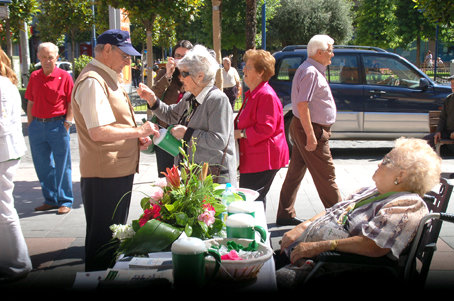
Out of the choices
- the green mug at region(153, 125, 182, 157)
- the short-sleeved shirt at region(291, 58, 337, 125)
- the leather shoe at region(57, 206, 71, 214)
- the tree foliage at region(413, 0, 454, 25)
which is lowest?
the leather shoe at region(57, 206, 71, 214)

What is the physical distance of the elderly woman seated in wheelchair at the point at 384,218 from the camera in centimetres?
263

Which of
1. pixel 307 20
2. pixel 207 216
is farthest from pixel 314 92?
pixel 307 20

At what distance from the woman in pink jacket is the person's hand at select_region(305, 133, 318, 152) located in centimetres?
46

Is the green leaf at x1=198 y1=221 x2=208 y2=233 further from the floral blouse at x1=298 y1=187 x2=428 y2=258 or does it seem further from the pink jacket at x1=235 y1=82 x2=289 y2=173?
the pink jacket at x1=235 y1=82 x2=289 y2=173

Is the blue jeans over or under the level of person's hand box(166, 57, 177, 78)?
under

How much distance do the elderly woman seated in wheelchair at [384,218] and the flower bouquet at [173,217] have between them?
555mm

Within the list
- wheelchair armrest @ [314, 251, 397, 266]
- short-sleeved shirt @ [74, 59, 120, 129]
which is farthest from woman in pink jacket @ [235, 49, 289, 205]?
wheelchair armrest @ [314, 251, 397, 266]

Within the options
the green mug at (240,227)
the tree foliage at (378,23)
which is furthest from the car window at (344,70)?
the tree foliage at (378,23)

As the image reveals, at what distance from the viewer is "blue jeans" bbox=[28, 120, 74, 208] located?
228 inches

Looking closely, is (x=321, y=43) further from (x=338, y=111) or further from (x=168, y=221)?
(x=338, y=111)

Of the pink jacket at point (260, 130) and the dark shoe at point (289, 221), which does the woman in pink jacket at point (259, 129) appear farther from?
the dark shoe at point (289, 221)

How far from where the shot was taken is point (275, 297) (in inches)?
80.6

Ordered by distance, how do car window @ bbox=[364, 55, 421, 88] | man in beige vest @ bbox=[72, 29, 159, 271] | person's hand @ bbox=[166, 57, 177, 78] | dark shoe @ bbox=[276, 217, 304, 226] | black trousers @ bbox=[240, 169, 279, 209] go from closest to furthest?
man in beige vest @ bbox=[72, 29, 159, 271] < black trousers @ bbox=[240, 169, 279, 209] < person's hand @ bbox=[166, 57, 177, 78] < dark shoe @ bbox=[276, 217, 304, 226] < car window @ bbox=[364, 55, 421, 88]

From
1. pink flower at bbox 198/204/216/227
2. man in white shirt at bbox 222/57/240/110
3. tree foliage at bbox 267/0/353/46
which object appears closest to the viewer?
pink flower at bbox 198/204/216/227
